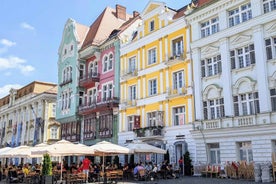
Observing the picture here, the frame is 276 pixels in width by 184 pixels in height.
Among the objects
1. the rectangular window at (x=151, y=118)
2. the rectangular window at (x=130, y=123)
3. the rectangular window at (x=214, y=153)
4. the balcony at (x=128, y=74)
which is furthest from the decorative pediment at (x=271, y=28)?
the rectangular window at (x=130, y=123)

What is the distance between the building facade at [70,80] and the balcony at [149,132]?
12.1 m

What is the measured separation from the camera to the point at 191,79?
28375 millimetres

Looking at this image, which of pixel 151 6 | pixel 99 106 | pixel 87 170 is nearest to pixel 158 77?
pixel 151 6

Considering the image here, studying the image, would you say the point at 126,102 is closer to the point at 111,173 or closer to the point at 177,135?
the point at 177,135

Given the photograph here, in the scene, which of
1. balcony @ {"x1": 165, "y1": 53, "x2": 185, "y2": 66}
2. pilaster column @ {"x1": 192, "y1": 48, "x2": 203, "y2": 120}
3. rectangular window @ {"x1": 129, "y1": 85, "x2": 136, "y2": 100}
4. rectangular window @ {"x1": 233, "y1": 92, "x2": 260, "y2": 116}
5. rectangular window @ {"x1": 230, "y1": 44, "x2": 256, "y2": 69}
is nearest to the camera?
rectangular window @ {"x1": 233, "y1": 92, "x2": 260, "y2": 116}

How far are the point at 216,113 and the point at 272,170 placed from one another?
6.88 meters

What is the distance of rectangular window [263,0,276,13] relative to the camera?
23.3 m

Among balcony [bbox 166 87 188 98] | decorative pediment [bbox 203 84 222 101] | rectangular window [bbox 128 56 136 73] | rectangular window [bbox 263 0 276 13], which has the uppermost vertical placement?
rectangular window [bbox 263 0 276 13]

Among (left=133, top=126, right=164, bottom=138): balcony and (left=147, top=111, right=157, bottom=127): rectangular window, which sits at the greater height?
(left=147, top=111, right=157, bottom=127): rectangular window

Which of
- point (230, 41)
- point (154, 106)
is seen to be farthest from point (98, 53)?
point (230, 41)

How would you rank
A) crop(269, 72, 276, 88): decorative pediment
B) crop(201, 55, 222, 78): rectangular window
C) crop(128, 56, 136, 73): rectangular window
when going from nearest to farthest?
crop(269, 72, 276, 88): decorative pediment
crop(201, 55, 222, 78): rectangular window
crop(128, 56, 136, 73): rectangular window

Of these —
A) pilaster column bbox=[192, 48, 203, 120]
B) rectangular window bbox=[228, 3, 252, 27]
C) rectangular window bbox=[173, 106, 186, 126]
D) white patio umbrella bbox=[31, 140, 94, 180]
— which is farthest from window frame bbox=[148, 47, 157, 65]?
white patio umbrella bbox=[31, 140, 94, 180]

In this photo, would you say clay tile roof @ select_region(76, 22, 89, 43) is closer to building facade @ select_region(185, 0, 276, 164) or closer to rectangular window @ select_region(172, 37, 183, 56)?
rectangular window @ select_region(172, 37, 183, 56)

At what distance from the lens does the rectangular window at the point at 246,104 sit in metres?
23.6
